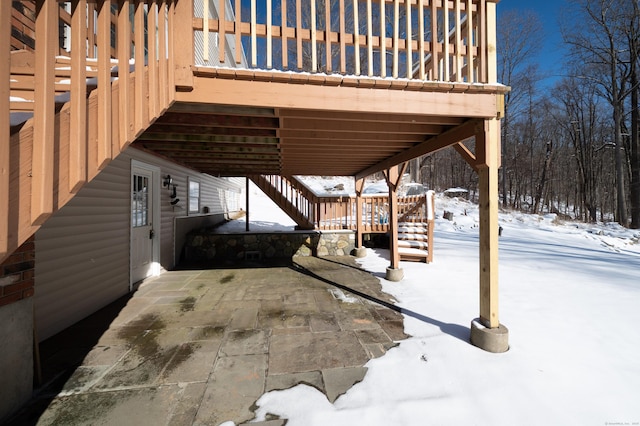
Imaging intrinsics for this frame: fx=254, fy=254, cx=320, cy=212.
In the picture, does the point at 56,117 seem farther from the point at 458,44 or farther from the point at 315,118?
the point at 458,44

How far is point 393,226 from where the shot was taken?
194 inches

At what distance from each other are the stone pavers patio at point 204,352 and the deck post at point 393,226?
626 millimetres

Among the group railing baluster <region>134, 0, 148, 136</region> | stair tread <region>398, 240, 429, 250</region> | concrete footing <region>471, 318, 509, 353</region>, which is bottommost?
concrete footing <region>471, 318, 509, 353</region>

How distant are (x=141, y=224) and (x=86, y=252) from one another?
1399 mm

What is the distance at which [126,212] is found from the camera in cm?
407

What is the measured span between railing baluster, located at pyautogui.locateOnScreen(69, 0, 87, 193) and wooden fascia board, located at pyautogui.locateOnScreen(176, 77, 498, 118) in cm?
76

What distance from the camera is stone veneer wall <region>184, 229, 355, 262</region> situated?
21.9 feet

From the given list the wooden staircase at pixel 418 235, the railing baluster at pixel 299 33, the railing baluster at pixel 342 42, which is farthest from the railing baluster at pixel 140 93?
the wooden staircase at pixel 418 235

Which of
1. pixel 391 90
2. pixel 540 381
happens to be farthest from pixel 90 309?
pixel 540 381

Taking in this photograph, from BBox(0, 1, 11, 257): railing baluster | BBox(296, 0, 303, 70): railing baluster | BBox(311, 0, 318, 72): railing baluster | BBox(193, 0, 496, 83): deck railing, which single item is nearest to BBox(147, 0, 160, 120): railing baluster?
BBox(193, 0, 496, 83): deck railing

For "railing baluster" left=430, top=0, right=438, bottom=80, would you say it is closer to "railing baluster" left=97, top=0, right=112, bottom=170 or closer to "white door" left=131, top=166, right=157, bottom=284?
"railing baluster" left=97, top=0, right=112, bottom=170

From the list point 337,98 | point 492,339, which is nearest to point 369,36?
point 337,98

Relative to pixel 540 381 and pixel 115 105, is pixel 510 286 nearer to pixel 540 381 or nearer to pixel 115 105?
pixel 540 381

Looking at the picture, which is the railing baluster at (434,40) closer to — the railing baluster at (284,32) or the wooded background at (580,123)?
the railing baluster at (284,32)
